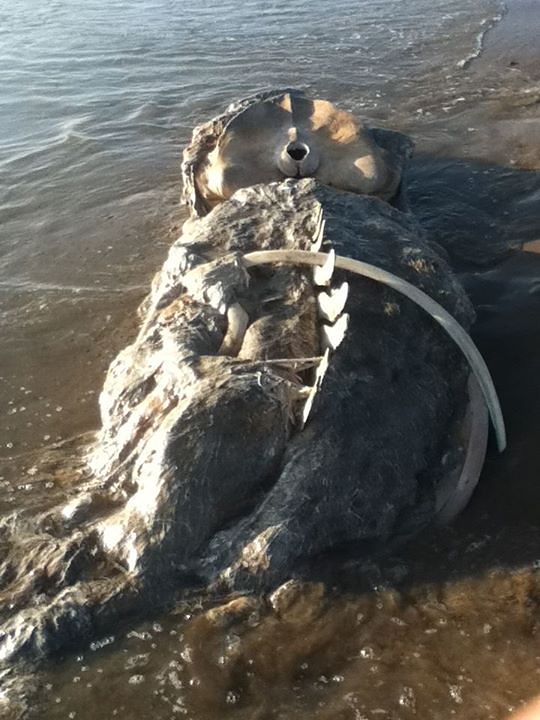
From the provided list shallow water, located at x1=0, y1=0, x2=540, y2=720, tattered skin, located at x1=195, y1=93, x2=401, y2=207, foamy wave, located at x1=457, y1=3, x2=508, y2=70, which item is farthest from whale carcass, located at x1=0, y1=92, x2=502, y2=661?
foamy wave, located at x1=457, y1=3, x2=508, y2=70

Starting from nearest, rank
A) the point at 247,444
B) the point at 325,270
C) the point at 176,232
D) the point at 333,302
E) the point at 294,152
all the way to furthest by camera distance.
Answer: the point at 247,444, the point at 333,302, the point at 325,270, the point at 294,152, the point at 176,232

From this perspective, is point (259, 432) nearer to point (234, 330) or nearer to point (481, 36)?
point (234, 330)

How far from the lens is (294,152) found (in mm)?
5453

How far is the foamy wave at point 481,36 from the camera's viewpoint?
961cm

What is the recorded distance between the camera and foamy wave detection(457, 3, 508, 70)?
31.5 feet

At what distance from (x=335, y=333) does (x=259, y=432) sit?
57cm

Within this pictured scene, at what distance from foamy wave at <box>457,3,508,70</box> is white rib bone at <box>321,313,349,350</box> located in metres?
6.98

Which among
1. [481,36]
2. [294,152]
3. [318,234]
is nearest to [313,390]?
[318,234]

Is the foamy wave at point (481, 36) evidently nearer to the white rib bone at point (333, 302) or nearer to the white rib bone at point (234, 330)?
the white rib bone at point (333, 302)

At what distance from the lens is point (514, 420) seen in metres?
3.96

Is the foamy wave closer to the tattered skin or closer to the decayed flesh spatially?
the tattered skin

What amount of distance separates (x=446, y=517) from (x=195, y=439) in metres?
1.12

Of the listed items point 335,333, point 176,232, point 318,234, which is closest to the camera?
point 335,333

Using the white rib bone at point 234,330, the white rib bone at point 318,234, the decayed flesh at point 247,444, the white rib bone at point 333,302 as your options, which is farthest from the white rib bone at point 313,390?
the white rib bone at point 318,234
